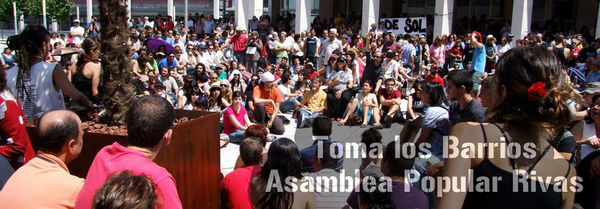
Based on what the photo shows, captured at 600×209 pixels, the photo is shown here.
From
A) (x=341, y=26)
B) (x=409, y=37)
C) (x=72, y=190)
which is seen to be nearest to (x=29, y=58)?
(x=72, y=190)

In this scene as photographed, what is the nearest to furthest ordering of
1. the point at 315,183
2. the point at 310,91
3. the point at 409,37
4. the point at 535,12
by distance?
the point at 315,183
the point at 310,91
the point at 409,37
the point at 535,12

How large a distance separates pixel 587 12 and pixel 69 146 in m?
24.4

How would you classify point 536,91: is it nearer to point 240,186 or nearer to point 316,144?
point 240,186

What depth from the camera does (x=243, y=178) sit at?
144 inches

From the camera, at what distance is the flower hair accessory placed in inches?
70.8

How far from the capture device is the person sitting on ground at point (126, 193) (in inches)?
72.1

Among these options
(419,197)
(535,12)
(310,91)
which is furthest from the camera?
(535,12)

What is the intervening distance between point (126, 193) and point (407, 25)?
643 inches

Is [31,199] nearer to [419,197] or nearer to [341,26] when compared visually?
[419,197]

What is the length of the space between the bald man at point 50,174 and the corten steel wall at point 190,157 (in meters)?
0.63

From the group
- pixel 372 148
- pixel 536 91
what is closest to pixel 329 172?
pixel 372 148

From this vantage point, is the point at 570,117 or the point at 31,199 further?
the point at 31,199

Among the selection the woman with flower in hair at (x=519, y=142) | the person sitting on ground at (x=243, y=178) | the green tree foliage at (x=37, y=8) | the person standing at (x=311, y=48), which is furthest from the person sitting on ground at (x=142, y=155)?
the green tree foliage at (x=37, y=8)

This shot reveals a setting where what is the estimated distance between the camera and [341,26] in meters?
22.1
